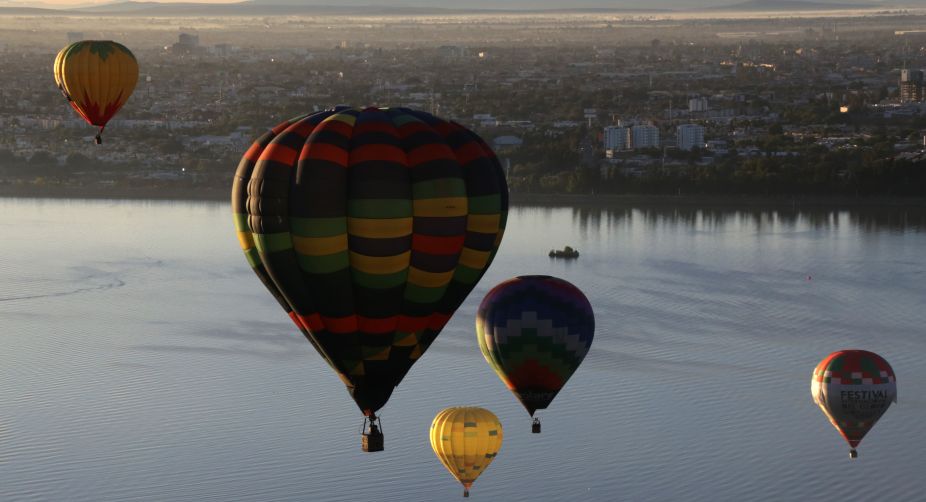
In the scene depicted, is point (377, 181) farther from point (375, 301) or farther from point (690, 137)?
point (690, 137)

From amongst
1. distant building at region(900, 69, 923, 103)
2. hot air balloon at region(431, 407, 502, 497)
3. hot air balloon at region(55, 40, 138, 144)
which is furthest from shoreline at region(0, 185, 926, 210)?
distant building at region(900, 69, 923, 103)

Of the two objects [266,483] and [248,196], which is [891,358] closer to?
[266,483]

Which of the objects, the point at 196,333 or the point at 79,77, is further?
the point at 196,333

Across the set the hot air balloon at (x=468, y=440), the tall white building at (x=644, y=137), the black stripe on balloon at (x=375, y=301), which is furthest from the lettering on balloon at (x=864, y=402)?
the tall white building at (x=644, y=137)

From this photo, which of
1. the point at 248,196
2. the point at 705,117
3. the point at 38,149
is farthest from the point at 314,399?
the point at 705,117

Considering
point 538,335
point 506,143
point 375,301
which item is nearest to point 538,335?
point 538,335

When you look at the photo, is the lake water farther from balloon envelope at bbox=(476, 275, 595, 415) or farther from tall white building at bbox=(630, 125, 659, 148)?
tall white building at bbox=(630, 125, 659, 148)
